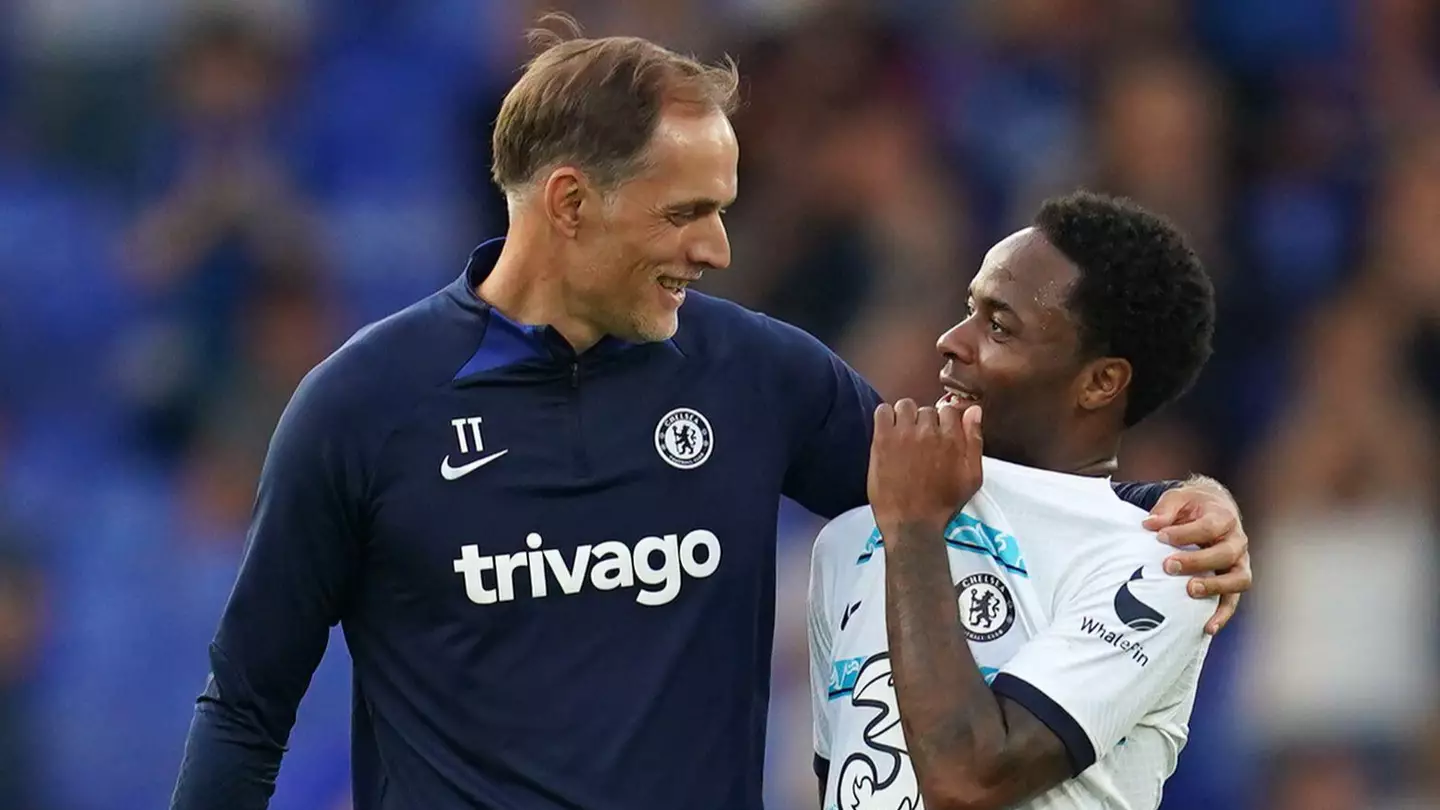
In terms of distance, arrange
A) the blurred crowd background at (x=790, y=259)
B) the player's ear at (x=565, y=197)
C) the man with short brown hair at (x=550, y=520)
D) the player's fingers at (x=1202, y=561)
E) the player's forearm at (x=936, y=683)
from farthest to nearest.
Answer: the blurred crowd background at (x=790, y=259)
the player's ear at (x=565, y=197)
the man with short brown hair at (x=550, y=520)
the player's fingers at (x=1202, y=561)
the player's forearm at (x=936, y=683)

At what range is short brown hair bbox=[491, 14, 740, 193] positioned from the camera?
3.55 metres

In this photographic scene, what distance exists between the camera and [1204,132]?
7.40 m

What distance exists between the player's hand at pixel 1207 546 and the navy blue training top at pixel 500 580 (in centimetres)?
15

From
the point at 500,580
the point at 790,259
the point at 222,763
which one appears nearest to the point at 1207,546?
the point at 500,580

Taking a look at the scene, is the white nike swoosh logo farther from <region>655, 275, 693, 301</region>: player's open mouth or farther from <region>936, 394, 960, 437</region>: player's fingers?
<region>936, 394, 960, 437</region>: player's fingers

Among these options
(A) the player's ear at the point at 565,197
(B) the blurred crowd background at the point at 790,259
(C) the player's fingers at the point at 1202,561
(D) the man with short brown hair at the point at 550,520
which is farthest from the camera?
(B) the blurred crowd background at the point at 790,259

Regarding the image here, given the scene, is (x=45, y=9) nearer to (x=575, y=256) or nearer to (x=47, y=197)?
(x=47, y=197)

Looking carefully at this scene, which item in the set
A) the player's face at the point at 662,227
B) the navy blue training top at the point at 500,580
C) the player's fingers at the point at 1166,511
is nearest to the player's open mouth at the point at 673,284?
the player's face at the point at 662,227

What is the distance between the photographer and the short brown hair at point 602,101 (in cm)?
355

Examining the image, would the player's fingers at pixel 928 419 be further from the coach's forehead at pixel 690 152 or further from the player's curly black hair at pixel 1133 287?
the coach's forehead at pixel 690 152

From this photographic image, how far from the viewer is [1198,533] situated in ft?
11.2

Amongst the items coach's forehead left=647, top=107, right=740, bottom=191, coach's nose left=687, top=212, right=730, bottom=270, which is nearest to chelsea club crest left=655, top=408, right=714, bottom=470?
coach's nose left=687, top=212, right=730, bottom=270

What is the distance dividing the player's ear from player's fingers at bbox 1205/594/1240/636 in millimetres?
1237

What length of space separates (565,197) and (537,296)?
0.58 ft
